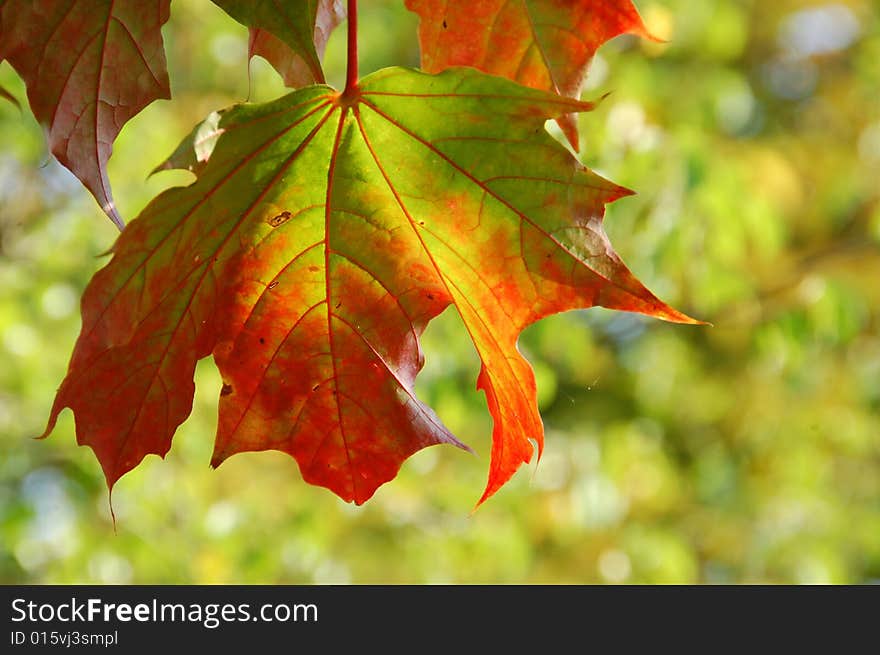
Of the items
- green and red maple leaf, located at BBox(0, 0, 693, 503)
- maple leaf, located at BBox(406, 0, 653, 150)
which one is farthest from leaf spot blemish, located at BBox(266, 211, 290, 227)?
maple leaf, located at BBox(406, 0, 653, 150)

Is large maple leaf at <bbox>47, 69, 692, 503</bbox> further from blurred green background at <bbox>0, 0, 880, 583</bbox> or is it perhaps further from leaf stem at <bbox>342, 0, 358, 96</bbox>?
blurred green background at <bbox>0, 0, 880, 583</bbox>

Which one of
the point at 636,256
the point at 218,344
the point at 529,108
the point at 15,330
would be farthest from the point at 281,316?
the point at 15,330

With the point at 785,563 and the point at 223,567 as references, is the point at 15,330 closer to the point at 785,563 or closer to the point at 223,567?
the point at 223,567

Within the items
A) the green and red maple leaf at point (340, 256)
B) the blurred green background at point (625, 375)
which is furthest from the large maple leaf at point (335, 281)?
the blurred green background at point (625, 375)

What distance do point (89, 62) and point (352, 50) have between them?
0.50ft

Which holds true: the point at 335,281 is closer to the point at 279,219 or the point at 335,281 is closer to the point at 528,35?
the point at 279,219

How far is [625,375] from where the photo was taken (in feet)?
16.6

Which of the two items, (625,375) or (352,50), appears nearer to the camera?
(352,50)

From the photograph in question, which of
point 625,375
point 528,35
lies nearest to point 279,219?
point 528,35

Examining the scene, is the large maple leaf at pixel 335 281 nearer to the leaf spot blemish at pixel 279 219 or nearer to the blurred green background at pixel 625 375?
the leaf spot blemish at pixel 279 219

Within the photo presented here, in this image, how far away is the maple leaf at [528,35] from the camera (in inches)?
25.7

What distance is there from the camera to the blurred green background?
245 centimetres

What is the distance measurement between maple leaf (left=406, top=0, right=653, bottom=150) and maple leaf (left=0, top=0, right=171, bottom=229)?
0.17 meters

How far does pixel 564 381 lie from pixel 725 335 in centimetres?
105
